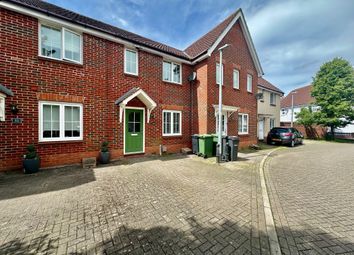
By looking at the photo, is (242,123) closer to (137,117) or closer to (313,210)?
(137,117)

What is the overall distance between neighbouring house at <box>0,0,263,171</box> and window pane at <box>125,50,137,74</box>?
0.06 metres

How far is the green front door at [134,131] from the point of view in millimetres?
9055

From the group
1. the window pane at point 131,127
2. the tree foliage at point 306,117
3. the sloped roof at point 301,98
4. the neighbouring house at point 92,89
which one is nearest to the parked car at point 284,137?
the neighbouring house at point 92,89

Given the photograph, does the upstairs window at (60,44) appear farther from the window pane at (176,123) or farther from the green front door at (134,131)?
the window pane at (176,123)

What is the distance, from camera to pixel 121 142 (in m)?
8.80

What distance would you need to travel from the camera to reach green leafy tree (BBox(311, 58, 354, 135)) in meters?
20.0

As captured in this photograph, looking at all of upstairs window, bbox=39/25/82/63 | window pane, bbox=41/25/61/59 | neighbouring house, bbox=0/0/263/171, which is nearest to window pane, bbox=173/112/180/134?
neighbouring house, bbox=0/0/263/171

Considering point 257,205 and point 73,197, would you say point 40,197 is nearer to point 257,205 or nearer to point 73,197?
point 73,197

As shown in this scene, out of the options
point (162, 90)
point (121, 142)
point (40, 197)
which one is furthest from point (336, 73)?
point (40, 197)

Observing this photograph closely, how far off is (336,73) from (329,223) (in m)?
26.2

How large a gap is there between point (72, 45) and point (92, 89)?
2.08 metres

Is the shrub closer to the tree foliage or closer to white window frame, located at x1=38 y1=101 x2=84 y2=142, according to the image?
white window frame, located at x1=38 y1=101 x2=84 y2=142

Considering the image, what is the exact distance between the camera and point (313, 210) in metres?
3.92

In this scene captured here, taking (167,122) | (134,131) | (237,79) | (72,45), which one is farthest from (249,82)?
(72,45)
